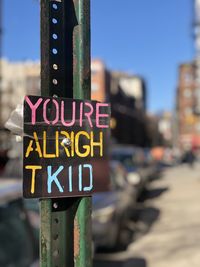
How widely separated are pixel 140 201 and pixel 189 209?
3.14m

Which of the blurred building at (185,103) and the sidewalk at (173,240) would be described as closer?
the sidewalk at (173,240)

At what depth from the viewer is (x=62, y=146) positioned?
2.34m

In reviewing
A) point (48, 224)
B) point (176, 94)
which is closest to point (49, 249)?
point (48, 224)

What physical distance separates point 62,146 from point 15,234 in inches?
95.2

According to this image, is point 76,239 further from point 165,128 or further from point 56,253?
point 165,128

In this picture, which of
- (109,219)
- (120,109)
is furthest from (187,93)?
(109,219)

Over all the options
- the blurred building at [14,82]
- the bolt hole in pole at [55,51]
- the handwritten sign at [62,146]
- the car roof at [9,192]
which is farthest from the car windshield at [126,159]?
the blurred building at [14,82]

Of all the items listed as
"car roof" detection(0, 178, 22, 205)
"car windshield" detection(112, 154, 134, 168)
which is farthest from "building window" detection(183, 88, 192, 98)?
"car roof" detection(0, 178, 22, 205)

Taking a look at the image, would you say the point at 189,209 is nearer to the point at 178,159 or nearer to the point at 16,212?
the point at 16,212

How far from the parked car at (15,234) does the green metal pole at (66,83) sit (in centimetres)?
197

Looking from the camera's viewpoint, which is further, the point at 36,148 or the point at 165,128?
the point at 165,128

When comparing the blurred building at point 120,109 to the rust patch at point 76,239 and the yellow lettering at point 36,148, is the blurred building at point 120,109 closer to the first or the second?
the rust patch at point 76,239

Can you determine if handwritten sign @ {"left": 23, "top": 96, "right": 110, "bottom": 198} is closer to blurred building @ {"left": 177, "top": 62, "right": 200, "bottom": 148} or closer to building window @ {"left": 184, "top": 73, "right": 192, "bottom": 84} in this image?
blurred building @ {"left": 177, "top": 62, "right": 200, "bottom": 148}

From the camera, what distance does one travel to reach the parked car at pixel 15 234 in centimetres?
436
